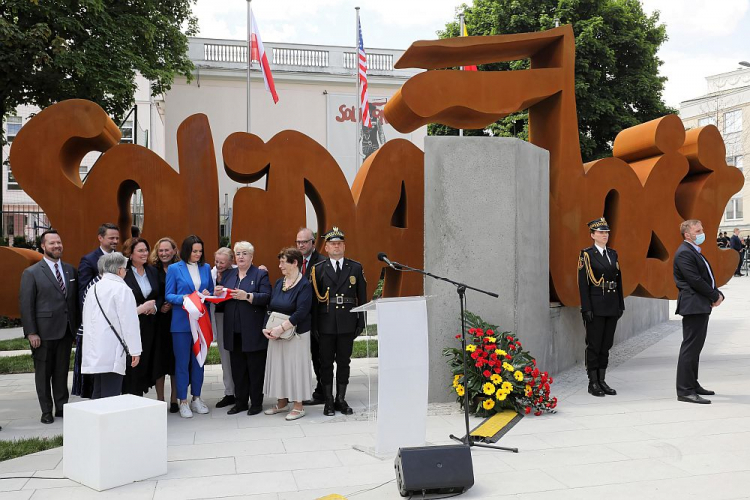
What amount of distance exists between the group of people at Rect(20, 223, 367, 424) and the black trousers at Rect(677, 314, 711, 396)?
353 centimetres

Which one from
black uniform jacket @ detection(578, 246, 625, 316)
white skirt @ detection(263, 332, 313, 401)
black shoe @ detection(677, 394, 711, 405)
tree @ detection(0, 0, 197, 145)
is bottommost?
black shoe @ detection(677, 394, 711, 405)

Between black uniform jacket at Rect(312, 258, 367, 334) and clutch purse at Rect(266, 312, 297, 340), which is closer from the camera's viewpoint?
clutch purse at Rect(266, 312, 297, 340)

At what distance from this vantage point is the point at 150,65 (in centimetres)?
1902

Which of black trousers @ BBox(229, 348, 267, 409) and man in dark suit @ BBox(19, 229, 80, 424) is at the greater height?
man in dark suit @ BBox(19, 229, 80, 424)

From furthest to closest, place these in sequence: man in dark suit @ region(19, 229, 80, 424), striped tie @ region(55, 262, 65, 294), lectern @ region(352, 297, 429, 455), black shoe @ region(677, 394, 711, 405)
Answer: black shoe @ region(677, 394, 711, 405) < striped tie @ region(55, 262, 65, 294) < man in dark suit @ region(19, 229, 80, 424) < lectern @ region(352, 297, 429, 455)

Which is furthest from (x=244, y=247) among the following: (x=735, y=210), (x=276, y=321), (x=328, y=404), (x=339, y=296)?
(x=735, y=210)

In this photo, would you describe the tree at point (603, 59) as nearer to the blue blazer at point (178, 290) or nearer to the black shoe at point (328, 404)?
the black shoe at point (328, 404)

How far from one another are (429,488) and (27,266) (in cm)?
496

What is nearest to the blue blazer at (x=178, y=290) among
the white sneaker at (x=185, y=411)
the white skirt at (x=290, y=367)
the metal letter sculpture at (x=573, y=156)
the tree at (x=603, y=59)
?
the white sneaker at (x=185, y=411)

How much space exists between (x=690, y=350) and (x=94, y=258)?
6.27m

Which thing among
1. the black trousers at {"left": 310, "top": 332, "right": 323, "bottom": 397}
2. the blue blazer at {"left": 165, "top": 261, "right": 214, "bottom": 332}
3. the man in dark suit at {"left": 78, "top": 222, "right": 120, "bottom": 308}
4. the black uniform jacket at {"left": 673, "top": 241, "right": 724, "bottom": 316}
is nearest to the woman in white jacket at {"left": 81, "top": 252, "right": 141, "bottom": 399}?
the blue blazer at {"left": 165, "top": 261, "right": 214, "bottom": 332}

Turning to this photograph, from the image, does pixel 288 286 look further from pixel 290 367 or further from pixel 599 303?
pixel 599 303

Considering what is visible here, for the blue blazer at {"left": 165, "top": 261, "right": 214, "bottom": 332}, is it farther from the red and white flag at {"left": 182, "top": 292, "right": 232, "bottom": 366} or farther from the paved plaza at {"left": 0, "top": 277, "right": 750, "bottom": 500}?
the paved plaza at {"left": 0, "top": 277, "right": 750, "bottom": 500}

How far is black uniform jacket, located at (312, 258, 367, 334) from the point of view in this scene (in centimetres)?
671
